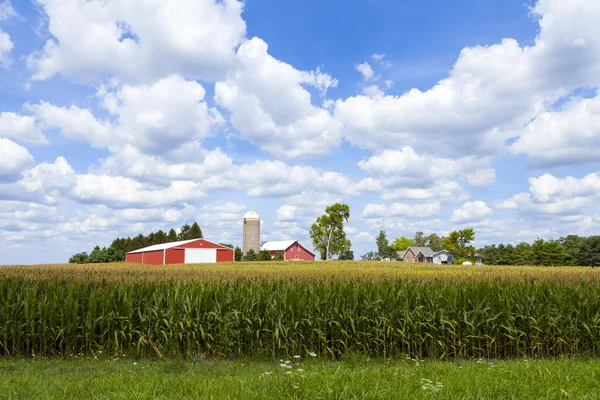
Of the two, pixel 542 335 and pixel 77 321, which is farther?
pixel 542 335

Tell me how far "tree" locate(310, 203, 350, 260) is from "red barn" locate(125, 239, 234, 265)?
70.1 feet

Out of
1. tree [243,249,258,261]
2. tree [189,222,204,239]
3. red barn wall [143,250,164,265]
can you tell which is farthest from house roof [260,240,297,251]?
red barn wall [143,250,164,265]

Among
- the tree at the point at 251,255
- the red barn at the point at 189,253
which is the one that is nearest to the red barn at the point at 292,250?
the tree at the point at 251,255

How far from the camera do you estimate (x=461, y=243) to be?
79.2 metres

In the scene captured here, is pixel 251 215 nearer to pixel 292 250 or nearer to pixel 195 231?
pixel 292 250

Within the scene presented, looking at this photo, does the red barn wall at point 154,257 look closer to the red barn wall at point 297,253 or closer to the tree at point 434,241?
the red barn wall at point 297,253

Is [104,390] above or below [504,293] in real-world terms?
below

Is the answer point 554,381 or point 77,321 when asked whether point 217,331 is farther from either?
point 554,381

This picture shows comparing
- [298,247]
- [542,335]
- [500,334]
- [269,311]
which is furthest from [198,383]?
[298,247]

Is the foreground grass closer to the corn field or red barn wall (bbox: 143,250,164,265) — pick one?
the corn field

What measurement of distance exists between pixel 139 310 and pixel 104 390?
15.1 ft

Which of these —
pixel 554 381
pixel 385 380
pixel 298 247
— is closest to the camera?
pixel 385 380

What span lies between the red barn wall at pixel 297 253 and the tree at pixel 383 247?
104 feet

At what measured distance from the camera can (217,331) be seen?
34.4 ft
